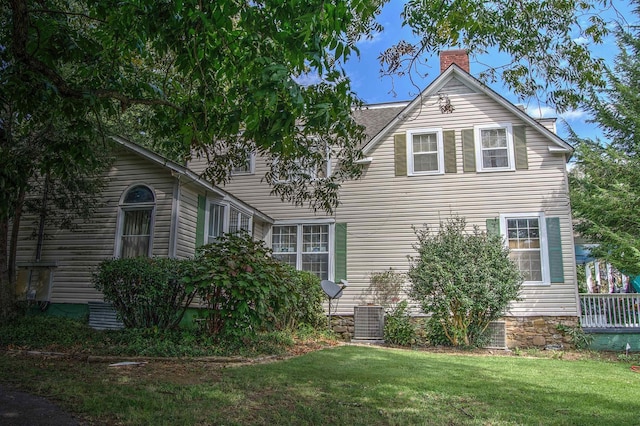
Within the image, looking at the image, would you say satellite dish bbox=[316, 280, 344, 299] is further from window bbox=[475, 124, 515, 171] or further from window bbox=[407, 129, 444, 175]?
window bbox=[475, 124, 515, 171]

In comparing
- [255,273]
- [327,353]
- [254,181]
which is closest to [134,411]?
[255,273]

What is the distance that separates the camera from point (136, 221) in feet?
36.3

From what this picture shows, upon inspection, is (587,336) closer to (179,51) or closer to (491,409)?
(491,409)

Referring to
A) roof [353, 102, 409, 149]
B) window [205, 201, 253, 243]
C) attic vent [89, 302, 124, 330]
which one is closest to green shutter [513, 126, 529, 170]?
roof [353, 102, 409, 149]

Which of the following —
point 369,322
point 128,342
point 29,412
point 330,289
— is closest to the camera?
point 29,412

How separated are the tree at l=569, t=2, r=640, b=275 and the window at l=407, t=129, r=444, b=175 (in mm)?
3619

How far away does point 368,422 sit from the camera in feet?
14.1

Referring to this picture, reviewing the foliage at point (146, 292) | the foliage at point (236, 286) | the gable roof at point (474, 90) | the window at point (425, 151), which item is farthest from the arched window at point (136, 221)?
the window at point (425, 151)

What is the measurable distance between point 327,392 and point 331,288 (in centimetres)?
723

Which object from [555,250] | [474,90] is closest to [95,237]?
[474,90]

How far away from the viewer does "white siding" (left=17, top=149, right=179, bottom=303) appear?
35.8 ft

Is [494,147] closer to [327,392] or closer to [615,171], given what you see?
[615,171]

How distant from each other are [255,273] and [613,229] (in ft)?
31.0

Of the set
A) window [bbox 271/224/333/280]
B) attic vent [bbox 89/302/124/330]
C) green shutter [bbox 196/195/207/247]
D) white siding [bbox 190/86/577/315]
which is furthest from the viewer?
window [bbox 271/224/333/280]
